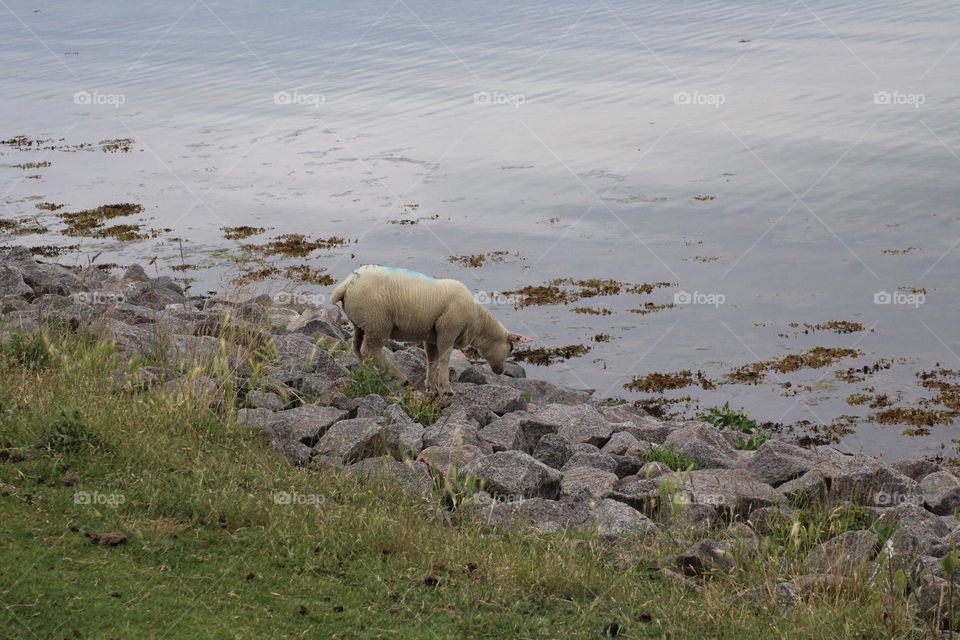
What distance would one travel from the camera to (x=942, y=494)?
42.5 feet

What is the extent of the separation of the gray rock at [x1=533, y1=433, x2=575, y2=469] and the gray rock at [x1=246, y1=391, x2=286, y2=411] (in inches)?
129

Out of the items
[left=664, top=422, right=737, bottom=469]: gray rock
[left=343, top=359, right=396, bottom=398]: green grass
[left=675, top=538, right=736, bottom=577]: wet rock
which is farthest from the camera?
[left=343, top=359, right=396, bottom=398]: green grass

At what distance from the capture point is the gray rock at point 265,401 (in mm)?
13805

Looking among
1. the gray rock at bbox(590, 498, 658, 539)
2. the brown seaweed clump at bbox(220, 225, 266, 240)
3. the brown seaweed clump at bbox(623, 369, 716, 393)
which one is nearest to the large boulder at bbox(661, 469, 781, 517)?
the gray rock at bbox(590, 498, 658, 539)

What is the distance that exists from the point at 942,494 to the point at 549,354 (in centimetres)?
856

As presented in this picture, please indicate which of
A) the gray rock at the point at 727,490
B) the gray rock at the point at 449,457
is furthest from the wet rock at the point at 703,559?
the gray rock at the point at 449,457

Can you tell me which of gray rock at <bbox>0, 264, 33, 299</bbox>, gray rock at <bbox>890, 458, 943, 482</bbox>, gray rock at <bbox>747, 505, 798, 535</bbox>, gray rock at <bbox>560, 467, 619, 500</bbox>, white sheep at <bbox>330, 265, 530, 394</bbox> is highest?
gray rock at <bbox>0, 264, 33, 299</bbox>

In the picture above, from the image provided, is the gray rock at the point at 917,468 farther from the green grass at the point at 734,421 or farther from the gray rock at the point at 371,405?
the gray rock at the point at 371,405

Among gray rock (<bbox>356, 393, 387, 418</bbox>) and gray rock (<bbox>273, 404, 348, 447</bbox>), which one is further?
gray rock (<bbox>356, 393, 387, 418</bbox>)

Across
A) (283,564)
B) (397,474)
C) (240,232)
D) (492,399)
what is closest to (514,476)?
(397,474)

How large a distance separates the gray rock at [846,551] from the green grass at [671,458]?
3119 mm

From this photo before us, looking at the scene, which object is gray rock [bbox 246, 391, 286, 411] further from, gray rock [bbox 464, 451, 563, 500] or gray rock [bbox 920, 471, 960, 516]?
gray rock [bbox 920, 471, 960, 516]

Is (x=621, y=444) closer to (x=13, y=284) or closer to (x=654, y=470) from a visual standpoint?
(x=654, y=470)

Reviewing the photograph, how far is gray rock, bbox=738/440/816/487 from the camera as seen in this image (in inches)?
512
